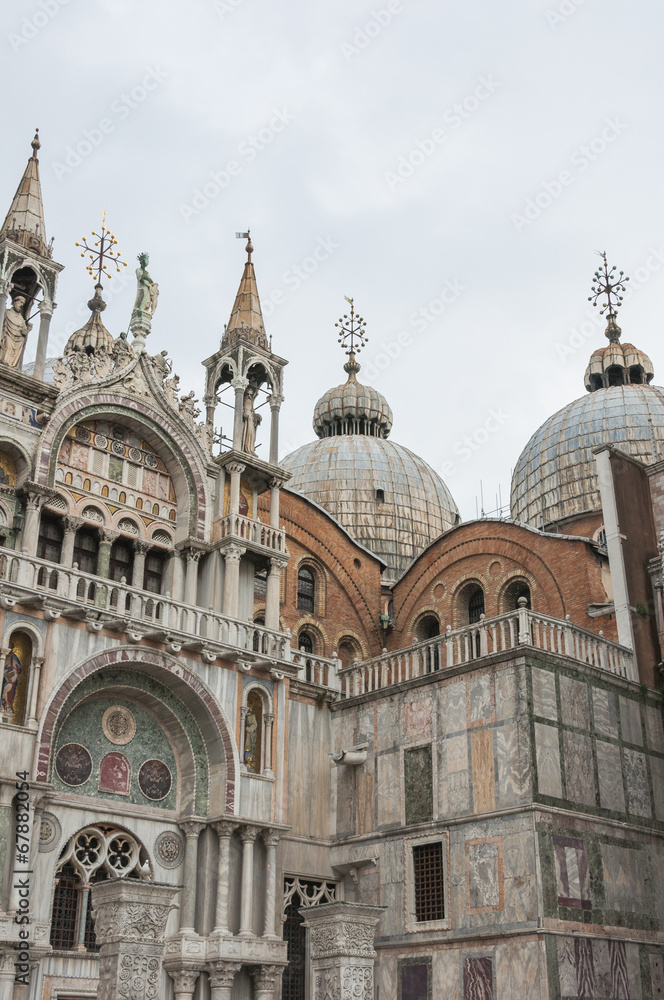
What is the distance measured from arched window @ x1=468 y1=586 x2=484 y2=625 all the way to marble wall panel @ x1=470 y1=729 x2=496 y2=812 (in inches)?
436

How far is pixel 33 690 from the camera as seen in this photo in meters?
18.3

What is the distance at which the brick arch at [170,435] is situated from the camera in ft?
72.6

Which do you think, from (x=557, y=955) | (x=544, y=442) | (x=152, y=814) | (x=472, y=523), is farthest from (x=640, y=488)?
(x=544, y=442)

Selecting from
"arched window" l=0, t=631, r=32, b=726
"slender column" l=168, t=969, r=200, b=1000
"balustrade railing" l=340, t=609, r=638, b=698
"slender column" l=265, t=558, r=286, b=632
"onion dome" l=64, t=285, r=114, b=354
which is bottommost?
"slender column" l=168, t=969, r=200, b=1000

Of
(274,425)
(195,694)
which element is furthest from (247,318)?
(195,694)

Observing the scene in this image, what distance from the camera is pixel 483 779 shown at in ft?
64.8

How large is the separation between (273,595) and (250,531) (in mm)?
1409

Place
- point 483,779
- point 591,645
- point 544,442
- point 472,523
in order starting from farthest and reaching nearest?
1. point 544,442
2. point 472,523
3. point 591,645
4. point 483,779

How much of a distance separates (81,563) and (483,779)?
8.54 m

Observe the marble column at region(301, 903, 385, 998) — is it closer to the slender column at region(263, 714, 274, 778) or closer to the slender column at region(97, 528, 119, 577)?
the slender column at region(263, 714, 274, 778)

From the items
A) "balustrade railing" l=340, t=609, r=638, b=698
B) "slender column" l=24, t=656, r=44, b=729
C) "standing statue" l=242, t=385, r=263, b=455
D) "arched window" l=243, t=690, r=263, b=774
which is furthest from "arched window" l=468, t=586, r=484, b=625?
"slender column" l=24, t=656, r=44, b=729

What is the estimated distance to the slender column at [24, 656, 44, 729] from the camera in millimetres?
18109

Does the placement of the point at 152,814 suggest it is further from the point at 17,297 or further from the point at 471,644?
the point at 17,297

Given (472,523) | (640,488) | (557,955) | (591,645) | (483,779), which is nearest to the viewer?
(557,955)
